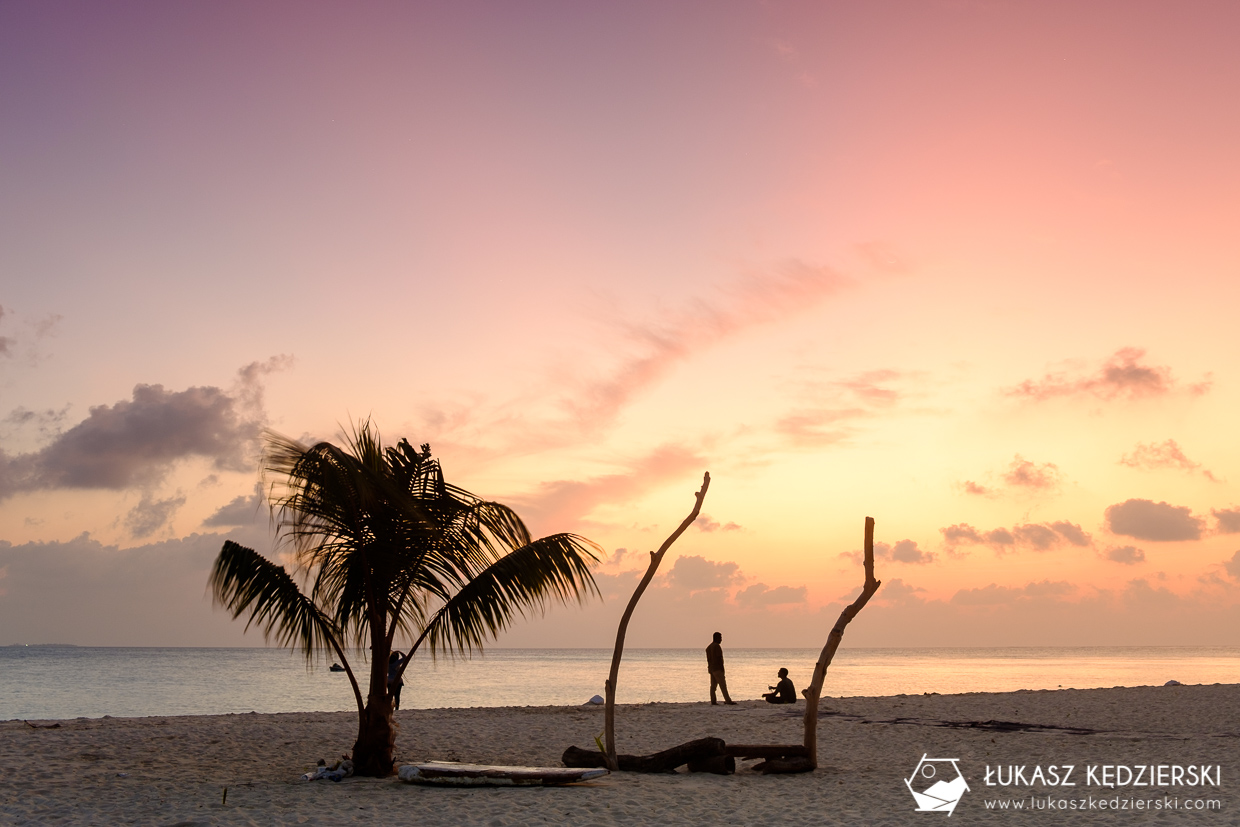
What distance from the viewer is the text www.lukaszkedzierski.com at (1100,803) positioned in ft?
29.2

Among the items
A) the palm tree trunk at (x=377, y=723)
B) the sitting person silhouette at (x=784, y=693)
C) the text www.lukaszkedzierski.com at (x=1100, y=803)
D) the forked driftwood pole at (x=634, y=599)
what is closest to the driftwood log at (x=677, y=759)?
the forked driftwood pole at (x=634, y=599)

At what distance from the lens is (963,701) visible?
2200cm

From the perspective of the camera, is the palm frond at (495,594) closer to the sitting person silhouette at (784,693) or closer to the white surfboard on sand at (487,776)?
the white surfboard on sand at (487,776)

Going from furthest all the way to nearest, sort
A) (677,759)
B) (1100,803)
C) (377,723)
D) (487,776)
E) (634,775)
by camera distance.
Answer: (677,759) < (634,775) < (377,723) < (487,776) < (1100,803)

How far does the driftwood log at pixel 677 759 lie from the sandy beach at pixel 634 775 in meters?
0.20

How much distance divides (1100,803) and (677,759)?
4.69 metres

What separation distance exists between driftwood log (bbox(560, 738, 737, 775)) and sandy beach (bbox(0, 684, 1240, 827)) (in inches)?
8.0

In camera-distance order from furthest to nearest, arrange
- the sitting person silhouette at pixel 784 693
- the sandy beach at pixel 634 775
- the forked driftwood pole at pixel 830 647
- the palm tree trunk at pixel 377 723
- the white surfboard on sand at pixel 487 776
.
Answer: the sitting person silhouette at pixel 784 693
the forked driftwood pole at pixel 830 647
the palm tree trunk at pixel 377 723
the white surfboard on sand at pixel 487 776
the sandy beach at pixel 634 775

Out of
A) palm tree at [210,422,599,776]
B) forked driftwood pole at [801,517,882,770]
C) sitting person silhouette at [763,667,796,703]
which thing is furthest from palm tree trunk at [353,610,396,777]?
sitting person silhouette at [763,667,796,703]

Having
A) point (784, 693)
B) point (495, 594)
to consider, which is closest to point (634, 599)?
point (495, 594)

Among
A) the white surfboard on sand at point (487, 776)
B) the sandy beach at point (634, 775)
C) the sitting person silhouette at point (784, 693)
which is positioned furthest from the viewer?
the sitting person silhouette at point (784, 693)

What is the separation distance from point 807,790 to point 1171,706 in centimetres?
1314

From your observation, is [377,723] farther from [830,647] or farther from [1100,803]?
[1100,803]

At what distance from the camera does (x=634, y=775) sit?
11141mm
